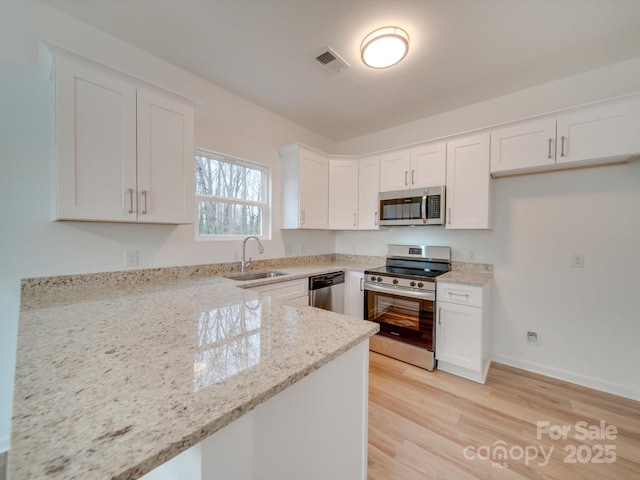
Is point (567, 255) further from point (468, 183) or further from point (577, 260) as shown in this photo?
point (468, 183)

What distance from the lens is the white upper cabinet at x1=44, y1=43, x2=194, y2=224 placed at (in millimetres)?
1470

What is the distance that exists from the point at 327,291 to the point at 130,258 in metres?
1.84

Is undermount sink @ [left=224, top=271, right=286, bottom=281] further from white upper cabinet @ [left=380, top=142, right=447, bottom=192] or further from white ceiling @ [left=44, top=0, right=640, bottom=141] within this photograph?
white ceiling @ [left=44, top=0, right=640, bottom=141]

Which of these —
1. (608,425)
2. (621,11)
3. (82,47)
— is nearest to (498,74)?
(621,11)

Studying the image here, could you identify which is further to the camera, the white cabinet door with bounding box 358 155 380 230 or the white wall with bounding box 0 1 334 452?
the white cabinet door with bounding box 358 155 380 230

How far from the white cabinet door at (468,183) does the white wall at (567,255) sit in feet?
1.09

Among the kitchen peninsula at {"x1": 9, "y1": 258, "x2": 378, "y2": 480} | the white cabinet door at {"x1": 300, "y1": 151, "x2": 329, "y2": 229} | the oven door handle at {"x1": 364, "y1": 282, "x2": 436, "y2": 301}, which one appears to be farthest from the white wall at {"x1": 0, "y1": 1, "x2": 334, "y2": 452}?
the oven door handle at {"x1": 364, "y1": 282, "x2": 436, "y2": 301}

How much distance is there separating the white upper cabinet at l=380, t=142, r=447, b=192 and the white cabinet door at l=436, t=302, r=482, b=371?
4.36 feet

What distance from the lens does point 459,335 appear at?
2340 millimetres

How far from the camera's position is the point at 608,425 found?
176 centimetres

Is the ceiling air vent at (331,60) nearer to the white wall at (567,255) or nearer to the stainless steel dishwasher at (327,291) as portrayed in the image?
the white wall at (567,255)

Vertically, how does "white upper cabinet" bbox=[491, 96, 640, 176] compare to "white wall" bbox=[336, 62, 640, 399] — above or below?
above

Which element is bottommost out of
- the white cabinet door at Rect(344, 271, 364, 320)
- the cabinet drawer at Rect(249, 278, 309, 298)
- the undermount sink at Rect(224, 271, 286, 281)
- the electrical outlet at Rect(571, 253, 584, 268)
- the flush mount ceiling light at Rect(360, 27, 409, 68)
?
the white cabinet door at Rect(344, 271, 364, 320)

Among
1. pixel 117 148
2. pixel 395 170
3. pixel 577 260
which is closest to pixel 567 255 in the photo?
pixel 577 260
